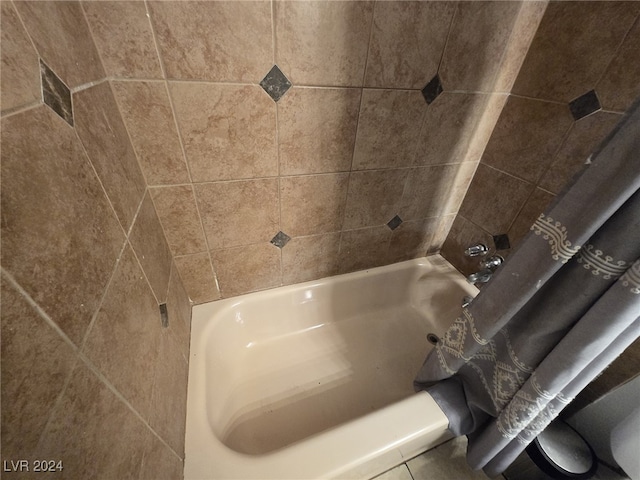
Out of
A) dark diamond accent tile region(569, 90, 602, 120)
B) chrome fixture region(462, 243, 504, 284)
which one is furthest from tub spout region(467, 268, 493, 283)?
dark diamond accent tile region(569, 90, 602, 120)

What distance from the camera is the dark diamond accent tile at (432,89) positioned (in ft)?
2.52

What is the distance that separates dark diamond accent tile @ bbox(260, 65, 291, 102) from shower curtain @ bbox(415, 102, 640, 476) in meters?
0.68

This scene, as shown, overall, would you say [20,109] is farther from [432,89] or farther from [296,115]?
[432,89]

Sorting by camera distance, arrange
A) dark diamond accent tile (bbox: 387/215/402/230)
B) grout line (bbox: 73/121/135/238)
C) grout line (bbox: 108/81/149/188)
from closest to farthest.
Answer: grout line (bbox: 73/121/135/238)
grout line (bbox: 108/81/149/188)
dark diamond accent tile (bbox: 387/215/402/230)

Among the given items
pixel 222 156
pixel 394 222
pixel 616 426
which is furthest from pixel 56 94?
pixel 616 426

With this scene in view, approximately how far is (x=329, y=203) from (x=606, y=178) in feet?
2.19

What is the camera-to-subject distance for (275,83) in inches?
25.6

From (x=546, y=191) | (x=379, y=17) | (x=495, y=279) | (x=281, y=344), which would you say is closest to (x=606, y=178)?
(x=495, y=279)

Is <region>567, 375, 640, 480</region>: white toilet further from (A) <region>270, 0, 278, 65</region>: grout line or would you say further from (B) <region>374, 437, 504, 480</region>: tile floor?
(A) <region>270, 0, 278, 65</region>: grout line

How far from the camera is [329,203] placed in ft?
2.96

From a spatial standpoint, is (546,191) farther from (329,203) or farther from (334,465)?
(334,465)

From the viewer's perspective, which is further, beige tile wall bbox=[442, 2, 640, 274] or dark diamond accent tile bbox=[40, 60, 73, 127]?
beige tile wall bbox=[442, 2, 640, 274]

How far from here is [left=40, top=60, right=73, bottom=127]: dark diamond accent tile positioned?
32 centimetres

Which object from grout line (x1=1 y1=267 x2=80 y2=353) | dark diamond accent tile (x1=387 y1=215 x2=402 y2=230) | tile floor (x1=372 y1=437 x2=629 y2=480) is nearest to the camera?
grout line (x1=1 y1=267 x2=80 y2=353)
